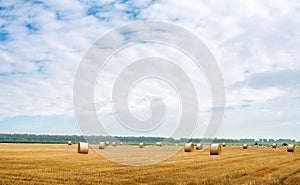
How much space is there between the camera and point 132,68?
22875 mm

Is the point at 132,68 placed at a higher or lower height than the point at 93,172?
higher

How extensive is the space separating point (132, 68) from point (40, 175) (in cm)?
1060

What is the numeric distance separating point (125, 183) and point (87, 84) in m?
9.39

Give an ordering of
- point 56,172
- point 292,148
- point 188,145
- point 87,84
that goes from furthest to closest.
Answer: point 292,148 → point 188,145 → point 87,84 → point 56,172

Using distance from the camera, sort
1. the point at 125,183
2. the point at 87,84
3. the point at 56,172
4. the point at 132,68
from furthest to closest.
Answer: the point at 132,68 → the point at 87,84 → the point at 56,172 → the point at 125,183

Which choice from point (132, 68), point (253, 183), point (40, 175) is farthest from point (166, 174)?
point (132, 68)

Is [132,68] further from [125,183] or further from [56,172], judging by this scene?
[125,183]

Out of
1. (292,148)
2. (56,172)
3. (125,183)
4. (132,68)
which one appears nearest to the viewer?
(125,183)

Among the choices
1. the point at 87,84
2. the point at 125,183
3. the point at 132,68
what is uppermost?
the point at 132,68

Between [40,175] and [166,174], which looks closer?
[40,175]

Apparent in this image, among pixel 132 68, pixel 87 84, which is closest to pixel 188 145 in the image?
pixel 132 68

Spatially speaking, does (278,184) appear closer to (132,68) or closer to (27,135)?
(132,68)

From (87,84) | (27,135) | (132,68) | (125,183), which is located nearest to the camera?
(125,183)

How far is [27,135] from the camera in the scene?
198375 mm
